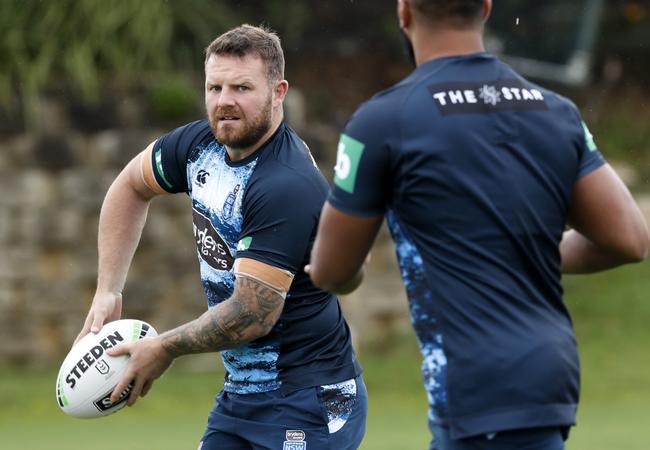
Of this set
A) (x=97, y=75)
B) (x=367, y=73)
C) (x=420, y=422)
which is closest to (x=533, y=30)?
(x=367, y=73)

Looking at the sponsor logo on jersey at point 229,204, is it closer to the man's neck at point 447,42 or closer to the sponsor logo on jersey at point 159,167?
the sponsor logo on jersey at point 159,167

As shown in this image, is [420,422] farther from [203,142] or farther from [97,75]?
[203,142]

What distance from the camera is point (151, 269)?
50.7 feet

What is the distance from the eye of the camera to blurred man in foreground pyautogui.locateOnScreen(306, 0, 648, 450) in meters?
3.64

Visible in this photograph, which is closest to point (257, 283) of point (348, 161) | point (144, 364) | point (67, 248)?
point (144, 364)

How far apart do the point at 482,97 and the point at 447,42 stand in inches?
8.0

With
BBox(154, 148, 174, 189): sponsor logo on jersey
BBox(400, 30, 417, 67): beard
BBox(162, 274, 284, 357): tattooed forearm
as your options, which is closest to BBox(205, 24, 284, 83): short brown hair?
BBox(154, 148, 174, 189): sponsor logo on jersey

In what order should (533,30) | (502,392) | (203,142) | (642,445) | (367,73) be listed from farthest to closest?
(367,73)
(533,30)
(642,445)
(203,142)
(502,392)

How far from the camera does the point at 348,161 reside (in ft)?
12.1

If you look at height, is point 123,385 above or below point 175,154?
below

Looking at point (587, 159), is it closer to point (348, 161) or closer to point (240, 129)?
point (348, 161)

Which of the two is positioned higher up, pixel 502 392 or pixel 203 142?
pixel 203 142

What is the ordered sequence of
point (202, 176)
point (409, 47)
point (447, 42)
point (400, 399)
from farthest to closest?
1. point (400, 399)
2. point (202, 176)
3. point (409, 47)
4. point (447, 42)

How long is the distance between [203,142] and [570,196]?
2.19 meters
